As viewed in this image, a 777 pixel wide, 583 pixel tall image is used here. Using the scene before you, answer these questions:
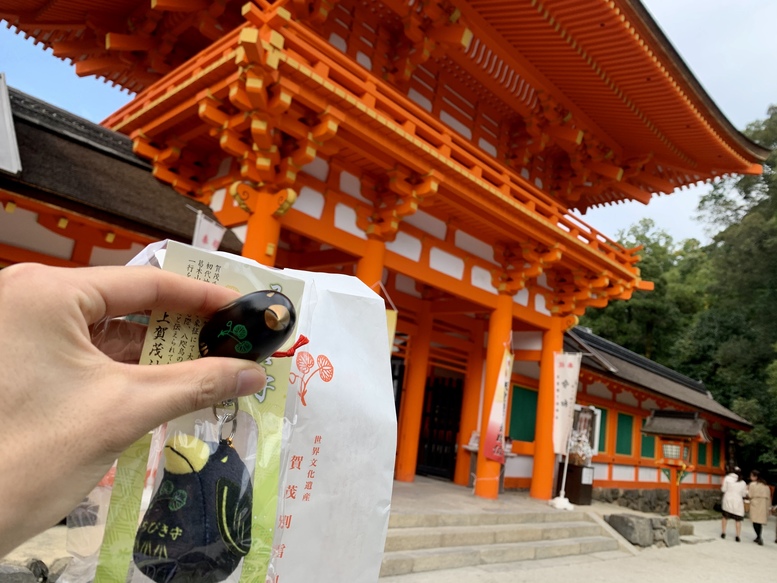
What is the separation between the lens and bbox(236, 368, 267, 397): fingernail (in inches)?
32.6

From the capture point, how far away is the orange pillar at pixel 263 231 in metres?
5.76

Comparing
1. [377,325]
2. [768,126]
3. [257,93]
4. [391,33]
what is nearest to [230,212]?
[257,93]

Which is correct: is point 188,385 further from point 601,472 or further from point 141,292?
point 601,472

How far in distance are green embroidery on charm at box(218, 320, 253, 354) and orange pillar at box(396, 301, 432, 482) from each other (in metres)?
8.90

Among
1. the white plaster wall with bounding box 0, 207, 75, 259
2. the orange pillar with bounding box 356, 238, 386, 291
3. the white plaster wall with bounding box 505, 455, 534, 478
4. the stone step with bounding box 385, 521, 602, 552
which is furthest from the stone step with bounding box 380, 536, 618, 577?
the white plaster wall with bounding box 0, 207, 75, 259

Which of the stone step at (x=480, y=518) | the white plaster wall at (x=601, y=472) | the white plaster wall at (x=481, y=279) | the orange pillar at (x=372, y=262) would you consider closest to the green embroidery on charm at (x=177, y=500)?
the stone step at (x=480, y=518)

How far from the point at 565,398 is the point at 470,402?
76.2 inches

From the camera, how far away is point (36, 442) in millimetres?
664

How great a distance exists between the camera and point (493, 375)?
29.0 ft

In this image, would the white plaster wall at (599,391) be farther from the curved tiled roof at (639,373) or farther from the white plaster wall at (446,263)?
the white plaster wall at (446,263)

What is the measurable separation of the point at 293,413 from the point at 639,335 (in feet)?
94.7

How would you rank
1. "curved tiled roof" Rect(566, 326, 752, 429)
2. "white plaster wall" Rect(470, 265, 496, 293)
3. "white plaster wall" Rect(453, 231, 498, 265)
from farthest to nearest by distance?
1. "curved tiled roof" Rect(566, 326, 752, 429)
2. "white plaster wall" Rect(470, 265, 496, 293)
3. "white plaster wall" Rect(453, 231, 498, 265)

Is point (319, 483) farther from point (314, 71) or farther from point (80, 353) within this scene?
point (314, 71)

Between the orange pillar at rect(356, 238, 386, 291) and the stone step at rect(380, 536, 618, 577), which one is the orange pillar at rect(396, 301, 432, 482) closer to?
the stone step at rect(380, 536, 618, 577)
